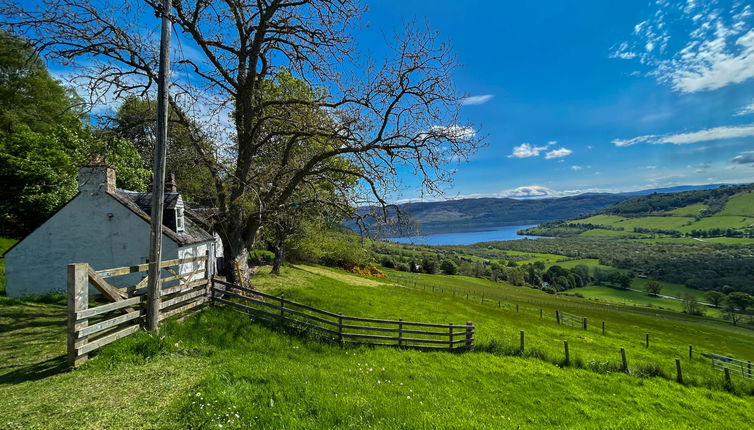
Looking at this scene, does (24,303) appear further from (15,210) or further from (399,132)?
(15,210)

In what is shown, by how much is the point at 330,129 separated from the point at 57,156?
93.5 feet

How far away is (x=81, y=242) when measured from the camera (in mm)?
17953

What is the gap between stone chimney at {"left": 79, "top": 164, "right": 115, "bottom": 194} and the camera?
16684mm

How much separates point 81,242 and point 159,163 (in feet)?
49.5

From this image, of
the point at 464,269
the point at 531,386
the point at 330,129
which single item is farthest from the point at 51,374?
the point at 464,269

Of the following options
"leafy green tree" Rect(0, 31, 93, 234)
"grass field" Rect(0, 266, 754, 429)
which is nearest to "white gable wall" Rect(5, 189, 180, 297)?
"grass field" Rect(0, 266, 754, 429)

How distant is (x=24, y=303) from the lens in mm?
14344

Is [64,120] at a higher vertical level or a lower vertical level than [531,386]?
higher

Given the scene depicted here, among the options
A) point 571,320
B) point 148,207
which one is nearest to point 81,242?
point 148,207

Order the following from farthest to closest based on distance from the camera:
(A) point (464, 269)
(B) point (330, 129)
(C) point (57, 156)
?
(A) point (464, 269), (C) point (57, 156), (B) point (330, 129)

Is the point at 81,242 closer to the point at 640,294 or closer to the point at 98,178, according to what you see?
the point at 98,178

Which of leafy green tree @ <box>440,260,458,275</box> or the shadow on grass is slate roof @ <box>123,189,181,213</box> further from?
leafy green tree @ <box>440,260,458,275</box>

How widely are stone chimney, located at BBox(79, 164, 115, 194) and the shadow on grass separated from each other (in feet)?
39.8

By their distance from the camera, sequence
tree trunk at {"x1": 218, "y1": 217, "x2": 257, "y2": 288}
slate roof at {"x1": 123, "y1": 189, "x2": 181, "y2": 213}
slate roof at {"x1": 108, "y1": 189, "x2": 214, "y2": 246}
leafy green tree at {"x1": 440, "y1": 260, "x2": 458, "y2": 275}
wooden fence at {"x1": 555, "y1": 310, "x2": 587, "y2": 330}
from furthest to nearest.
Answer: leafy green tree at {"x1": 440, "y1": 260, "x2": 458, "y2": 275}
wooden fence at {"x1": 555, "y1": 310, "x2": 587, "y2": 330}
slate roof at {"x1": 123, "y1": 189, "x2": 181, "y2": 213}
slate roof at {"x1": 108, "y1": 189, "x2": 214, "y2": 246}
tree trunk at {"x1": 218, "y1": 217, "x2": 257, "y2": 288}
